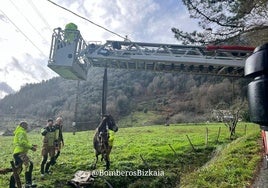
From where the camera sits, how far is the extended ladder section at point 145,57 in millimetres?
11391

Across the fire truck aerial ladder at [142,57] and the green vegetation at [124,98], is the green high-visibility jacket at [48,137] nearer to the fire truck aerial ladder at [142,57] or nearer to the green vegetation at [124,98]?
the fire truck aerial ladder at [142,57]

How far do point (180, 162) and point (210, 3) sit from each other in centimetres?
818

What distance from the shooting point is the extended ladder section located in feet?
37.4

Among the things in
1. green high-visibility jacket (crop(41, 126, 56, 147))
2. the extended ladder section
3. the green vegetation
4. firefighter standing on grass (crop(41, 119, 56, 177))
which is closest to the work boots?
firefighter standing on grass (crop(41, 119, 56, 177))

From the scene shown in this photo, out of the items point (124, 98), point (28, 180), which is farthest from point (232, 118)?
point (124, 98)

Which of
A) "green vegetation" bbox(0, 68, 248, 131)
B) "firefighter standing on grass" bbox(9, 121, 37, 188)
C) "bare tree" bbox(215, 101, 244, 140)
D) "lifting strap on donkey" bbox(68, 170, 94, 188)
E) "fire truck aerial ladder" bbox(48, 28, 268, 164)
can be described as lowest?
"lifting strap on donkey" bbox(68, 170, 94, 188)

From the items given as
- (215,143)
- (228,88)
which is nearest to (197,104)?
(228,88)

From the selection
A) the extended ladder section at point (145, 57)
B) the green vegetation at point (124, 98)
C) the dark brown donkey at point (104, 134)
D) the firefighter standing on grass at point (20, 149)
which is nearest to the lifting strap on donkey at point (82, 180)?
the dark brown donkey at point (104, 134)

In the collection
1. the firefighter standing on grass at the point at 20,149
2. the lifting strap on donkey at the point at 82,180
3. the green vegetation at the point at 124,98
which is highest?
the green vegetation at the point at 124,98

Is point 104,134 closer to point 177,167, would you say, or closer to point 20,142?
point 20,142

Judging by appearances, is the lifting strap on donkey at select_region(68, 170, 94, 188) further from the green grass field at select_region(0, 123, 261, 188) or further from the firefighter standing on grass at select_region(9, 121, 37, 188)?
the firefighter standing on grass at select_region(9, 121, 37, 188)

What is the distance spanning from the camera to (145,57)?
11703 millimetres

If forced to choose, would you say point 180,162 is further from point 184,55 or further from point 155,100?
point 155,100

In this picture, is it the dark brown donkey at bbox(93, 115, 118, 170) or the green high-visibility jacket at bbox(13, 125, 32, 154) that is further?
the dark brown donkey at bbox(93, 115, 118, 170)
